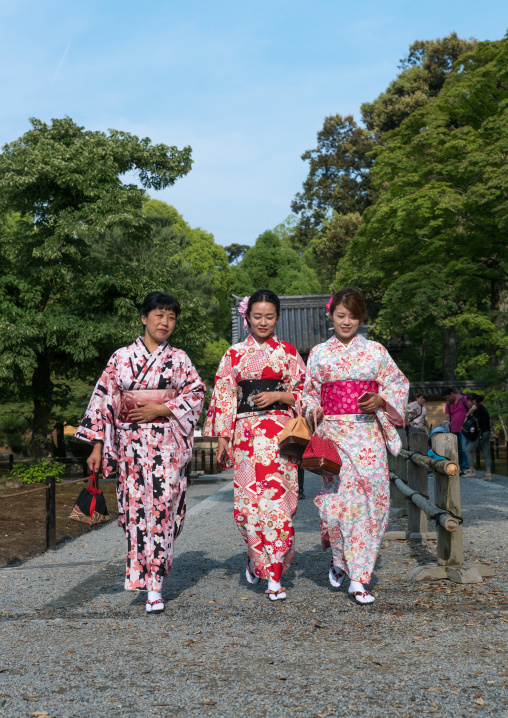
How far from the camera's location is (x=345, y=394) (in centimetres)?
489

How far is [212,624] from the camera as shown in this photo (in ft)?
13.2

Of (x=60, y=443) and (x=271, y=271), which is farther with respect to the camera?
(x=271, y=271)

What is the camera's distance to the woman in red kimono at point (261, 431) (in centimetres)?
482

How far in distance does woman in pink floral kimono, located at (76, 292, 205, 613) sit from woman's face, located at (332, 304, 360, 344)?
105 cm

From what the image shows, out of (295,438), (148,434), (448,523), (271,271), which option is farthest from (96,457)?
(271,271)

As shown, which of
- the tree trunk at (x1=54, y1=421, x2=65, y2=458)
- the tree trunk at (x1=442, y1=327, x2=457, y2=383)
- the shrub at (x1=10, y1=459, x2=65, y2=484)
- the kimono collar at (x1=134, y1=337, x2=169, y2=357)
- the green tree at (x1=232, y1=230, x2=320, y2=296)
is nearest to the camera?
the kimono collar at (x1=134, y1=337, x2=169, y2=357)

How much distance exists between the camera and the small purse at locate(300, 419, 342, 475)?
15.2ft

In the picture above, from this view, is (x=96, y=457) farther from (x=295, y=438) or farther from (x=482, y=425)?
(x=482, y=425)

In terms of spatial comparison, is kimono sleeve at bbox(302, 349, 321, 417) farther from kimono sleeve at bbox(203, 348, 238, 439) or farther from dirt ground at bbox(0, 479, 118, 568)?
dirt ground at bbox(0, 479, 118, 568)

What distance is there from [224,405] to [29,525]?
525 centimetres

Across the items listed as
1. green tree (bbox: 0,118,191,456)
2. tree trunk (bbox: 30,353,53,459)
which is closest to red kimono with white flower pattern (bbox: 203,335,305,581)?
green tree (bbox: 0,118,191,456)

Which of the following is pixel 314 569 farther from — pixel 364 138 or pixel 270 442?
pixel 364 138

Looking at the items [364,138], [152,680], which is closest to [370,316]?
[364,138]

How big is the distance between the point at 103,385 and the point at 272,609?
1788 mm
